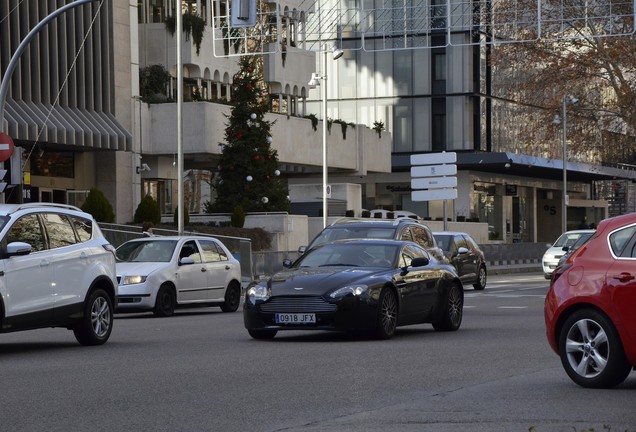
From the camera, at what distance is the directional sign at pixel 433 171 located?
178ft

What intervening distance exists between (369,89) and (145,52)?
32501mm

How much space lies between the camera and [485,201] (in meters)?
88.1

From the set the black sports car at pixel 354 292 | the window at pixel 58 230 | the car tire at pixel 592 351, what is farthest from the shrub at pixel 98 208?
the car tire at pixel 592 351

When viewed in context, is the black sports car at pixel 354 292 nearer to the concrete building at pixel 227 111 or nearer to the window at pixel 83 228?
the window at pixel 83 228

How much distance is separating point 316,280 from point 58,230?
126 inches

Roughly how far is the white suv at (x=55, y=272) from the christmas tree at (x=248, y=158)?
113 feet

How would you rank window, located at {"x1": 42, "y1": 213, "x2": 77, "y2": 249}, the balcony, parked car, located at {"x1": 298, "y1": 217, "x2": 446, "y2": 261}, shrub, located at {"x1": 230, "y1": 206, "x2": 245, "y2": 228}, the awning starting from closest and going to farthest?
window, located at {"x1": 42, "y1": 213, "x2": 77, "y2": 249}, parked car, located at {"x1": 298, "y1": 217, "x2": 446, "y2": 261}, the awning, shrub, located at {"x1": 230, "y1": 206, "x2": 245, "y2": 228}, the balcony

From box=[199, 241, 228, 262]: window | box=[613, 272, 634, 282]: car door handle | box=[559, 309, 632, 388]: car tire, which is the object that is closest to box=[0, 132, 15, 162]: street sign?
box=[199, 241, 228, 262]: window

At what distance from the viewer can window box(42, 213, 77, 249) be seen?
1734 cm

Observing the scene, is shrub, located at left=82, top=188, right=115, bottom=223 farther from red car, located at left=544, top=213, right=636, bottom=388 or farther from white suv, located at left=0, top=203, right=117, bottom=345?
red car, located at left=544, top=213, right=636, bottom=388

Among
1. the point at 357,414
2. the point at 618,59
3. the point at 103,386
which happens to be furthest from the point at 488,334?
the point at 618,59

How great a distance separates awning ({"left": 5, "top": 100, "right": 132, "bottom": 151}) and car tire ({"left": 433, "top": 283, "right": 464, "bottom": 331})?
2589 cm

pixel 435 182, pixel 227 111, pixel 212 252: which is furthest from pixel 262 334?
pixel 227 111

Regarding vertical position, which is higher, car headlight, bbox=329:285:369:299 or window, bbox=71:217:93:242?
window, bbox=71:217:93:242
